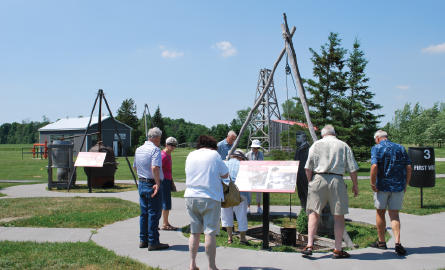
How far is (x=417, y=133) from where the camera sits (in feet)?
205

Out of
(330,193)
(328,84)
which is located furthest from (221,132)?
(330,193)

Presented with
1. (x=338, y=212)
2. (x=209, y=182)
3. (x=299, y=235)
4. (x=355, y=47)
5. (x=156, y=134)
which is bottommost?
(x=299, y=235)

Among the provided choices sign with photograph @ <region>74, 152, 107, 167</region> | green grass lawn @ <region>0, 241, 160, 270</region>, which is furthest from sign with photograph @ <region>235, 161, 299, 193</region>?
sign with photograph @ <region>74, 152, 107, 167</region>

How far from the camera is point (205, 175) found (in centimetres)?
424

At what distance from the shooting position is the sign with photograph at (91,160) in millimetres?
13094

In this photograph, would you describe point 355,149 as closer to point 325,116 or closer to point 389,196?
point 325,116

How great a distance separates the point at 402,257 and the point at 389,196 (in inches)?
34.8

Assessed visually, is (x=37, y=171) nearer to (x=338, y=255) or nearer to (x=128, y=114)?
(x=338, y=255)

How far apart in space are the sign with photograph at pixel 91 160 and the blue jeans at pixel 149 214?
26.8ft

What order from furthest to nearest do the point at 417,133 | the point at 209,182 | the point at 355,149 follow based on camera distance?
the point at 417,133 → the point at 355,149 → the point at 209,182

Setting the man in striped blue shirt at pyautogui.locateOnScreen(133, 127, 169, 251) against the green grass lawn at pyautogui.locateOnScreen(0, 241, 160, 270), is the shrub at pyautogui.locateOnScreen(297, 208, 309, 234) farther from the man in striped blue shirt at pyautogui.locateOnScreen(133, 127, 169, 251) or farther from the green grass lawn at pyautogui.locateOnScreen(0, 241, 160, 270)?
the green grass lawn at pyautogui.locateOnScreen(0, 241, 160, 270)

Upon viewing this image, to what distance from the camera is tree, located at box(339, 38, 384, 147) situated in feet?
81.6

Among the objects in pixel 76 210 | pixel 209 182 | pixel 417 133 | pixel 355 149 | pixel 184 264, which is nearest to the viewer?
pixel 209 182

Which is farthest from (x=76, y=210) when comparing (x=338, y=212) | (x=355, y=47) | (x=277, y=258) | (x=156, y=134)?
(x=355, y=47)
